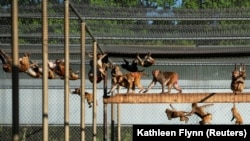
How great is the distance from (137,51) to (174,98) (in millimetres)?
1045

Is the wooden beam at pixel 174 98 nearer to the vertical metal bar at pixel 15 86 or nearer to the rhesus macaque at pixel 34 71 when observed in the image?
the rhesus macaque at pixel 34 71

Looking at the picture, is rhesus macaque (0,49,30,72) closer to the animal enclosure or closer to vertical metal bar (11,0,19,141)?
the animal enclosure

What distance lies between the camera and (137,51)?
8984 millimetres

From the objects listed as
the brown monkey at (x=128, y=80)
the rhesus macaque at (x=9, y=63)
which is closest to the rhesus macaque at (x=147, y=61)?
the brown monkey at (x=128, y=80)

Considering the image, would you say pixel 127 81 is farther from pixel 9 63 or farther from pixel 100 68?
pixel 9 63

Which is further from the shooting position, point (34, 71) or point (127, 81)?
point (127, 81)

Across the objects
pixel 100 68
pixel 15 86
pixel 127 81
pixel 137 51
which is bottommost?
pixel 127 81

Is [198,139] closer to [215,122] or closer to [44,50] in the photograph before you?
[215,122]

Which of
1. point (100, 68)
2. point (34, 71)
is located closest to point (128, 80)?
point (100, 68)

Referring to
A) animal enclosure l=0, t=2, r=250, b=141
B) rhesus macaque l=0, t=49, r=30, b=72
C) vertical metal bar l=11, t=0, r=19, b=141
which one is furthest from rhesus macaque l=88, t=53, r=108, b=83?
vertical metal bar l=11, t=0, r=19, b=141

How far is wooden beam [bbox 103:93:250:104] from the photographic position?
8234 mm

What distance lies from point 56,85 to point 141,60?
3232mm

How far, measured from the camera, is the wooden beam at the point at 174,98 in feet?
27.0

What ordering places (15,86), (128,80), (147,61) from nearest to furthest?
(15,86) < (147,61) < (128,80)
